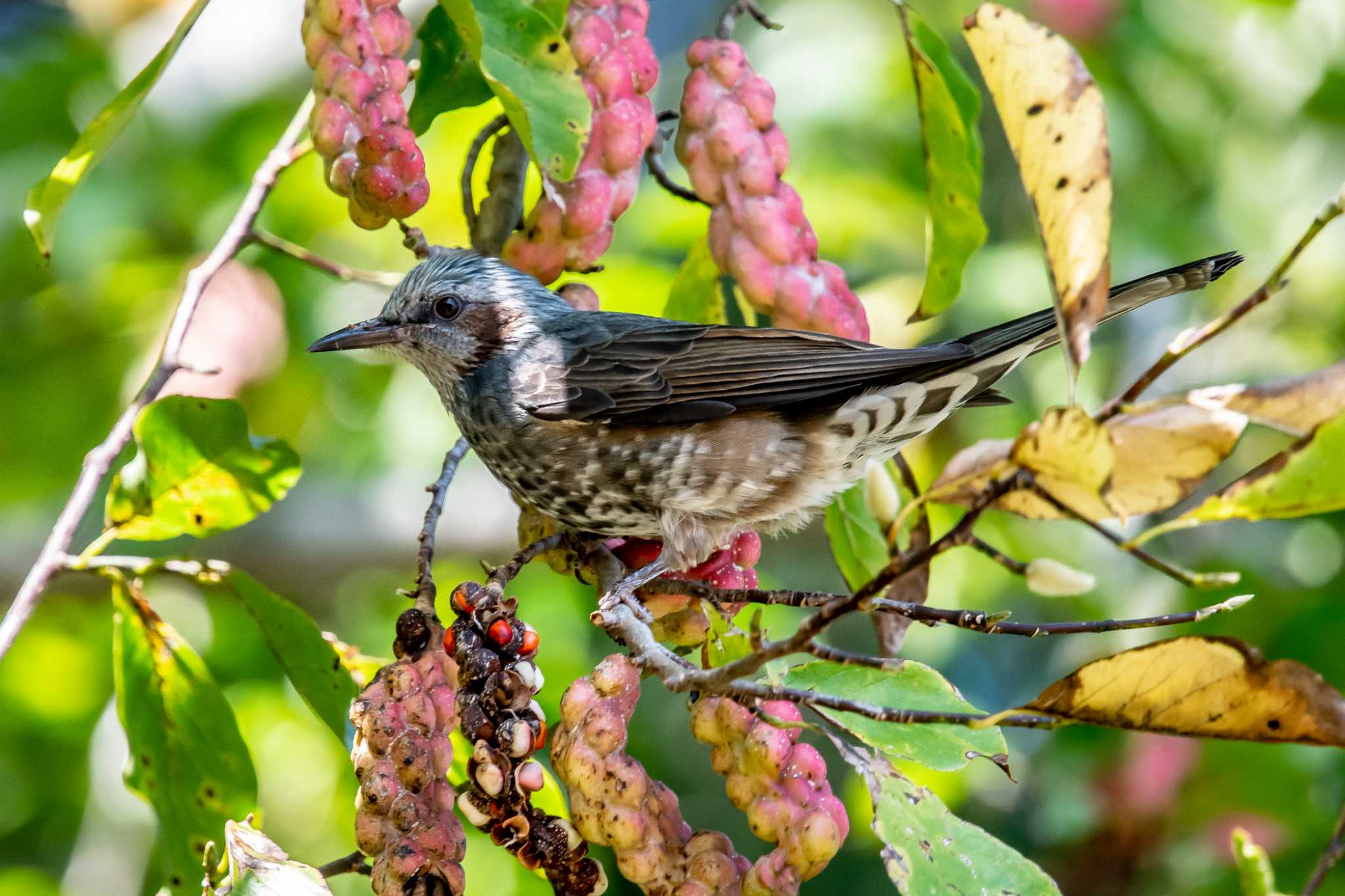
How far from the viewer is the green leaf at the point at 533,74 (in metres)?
1.89

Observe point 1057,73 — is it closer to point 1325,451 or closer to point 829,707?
point 1325,451

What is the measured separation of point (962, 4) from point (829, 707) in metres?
3.39

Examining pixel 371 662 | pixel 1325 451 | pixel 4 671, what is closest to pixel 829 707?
pixel 1325 451

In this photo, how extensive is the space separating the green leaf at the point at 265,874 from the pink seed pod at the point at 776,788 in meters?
0.51

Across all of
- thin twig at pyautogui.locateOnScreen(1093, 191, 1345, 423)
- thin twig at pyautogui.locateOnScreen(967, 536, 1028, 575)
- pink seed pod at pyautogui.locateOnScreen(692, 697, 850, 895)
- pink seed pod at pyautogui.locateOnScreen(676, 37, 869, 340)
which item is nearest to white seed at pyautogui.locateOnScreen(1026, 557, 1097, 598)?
thin twig at pyautogui.locateOnScreen(967, 536, 1028, 575)

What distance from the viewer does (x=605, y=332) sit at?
295cm

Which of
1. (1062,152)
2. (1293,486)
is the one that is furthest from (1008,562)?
(1062,152)

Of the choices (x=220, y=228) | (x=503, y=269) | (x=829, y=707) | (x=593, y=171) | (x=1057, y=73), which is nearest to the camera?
(x=1057, y=73)

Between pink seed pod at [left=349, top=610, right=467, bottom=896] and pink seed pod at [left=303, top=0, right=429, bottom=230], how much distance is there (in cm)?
74

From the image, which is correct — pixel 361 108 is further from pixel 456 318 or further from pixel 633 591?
pixel 456 318

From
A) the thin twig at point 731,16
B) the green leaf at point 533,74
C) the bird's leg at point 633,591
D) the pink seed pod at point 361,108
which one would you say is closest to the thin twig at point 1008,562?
the bird's leg at point 633,591

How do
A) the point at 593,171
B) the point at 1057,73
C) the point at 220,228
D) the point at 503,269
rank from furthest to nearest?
1. the point at 220,228
2. the point at 503,269
3. the point at 593,171
4. the point at 1057,73

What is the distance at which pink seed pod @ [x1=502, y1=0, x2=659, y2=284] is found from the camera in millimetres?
2195

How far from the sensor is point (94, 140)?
1.98m
